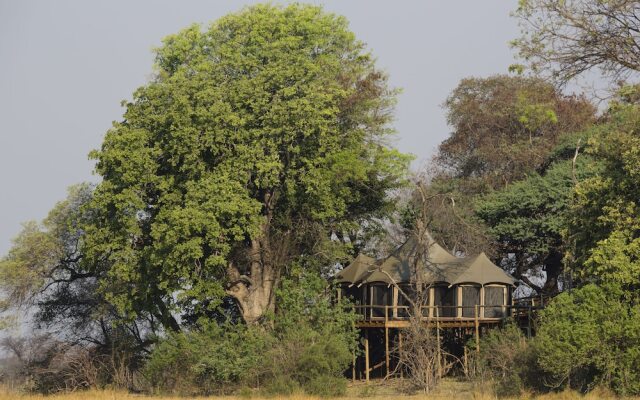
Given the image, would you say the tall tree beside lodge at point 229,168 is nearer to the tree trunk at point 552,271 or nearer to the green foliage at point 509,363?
the green foliage at point 509,363

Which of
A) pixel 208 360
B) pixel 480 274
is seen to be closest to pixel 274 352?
pixel 208 360

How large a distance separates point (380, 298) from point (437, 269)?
2572 millimetres

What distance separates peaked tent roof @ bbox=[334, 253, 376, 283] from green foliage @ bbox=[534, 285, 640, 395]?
12533 mm

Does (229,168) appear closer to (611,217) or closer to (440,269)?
(440,269)

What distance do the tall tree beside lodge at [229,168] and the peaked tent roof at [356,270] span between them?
1978mm

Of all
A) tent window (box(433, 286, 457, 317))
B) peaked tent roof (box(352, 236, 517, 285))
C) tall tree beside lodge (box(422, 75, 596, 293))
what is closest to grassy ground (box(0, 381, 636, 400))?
tent window (box(433, 286, 457, 317))

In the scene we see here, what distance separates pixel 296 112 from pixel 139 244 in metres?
7.93

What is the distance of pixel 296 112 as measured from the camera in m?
36.7

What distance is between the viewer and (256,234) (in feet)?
121

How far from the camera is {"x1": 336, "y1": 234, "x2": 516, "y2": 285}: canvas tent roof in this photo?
129 feet

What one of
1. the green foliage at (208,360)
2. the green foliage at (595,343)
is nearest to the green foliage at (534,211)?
the green foliage at (595,343)

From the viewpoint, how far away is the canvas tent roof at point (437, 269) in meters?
39.3

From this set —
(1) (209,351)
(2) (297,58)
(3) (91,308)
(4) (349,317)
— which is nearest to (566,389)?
(4) (349,317)

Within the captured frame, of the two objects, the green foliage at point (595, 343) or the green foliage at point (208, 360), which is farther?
the green foliage at point (208, 360)
